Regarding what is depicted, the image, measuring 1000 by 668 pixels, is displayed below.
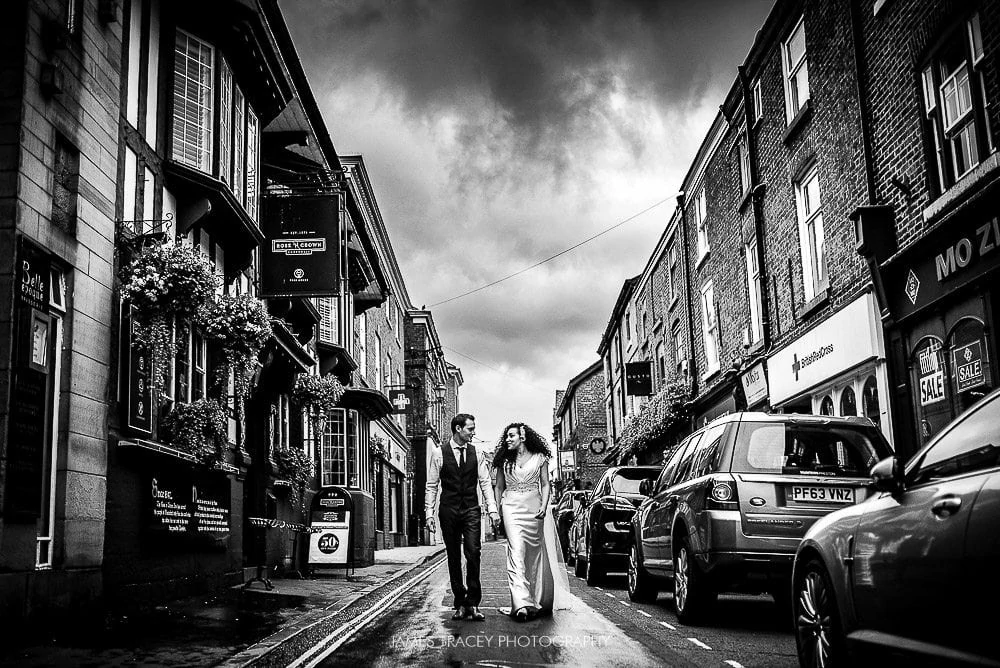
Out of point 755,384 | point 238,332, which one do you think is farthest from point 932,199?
point 755,384

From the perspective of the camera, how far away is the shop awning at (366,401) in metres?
28.5

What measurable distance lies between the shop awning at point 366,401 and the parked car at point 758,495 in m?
19.3

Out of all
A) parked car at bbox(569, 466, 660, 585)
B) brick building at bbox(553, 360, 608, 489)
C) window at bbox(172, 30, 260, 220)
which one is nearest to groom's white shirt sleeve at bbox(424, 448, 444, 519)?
parked car at bbox(569, 466, 660, 585)

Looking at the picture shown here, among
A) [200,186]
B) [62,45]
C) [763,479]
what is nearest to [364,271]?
[200,186]

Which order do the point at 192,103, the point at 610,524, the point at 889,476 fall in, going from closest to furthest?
the point at 889,476, the point at 192,103, the point at 610,524

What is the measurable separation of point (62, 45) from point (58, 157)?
3.33 feet

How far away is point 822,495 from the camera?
8172 mm

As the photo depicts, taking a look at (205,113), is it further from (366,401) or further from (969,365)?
(366,401)

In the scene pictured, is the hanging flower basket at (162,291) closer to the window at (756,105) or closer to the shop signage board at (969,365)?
the shop signage board at (969,365)

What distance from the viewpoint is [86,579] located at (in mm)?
9406

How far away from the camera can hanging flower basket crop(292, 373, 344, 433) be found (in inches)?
695

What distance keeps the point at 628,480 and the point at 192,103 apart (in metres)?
8.28

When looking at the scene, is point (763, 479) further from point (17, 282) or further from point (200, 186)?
point (200, 186)

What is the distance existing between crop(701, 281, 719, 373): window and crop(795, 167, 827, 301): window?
752cm
